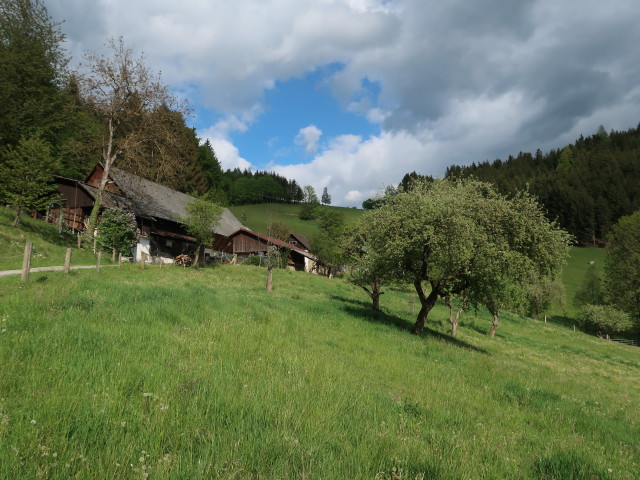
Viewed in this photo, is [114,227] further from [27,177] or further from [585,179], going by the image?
[585,179]

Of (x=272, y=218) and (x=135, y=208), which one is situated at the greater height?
(x=272, y=218)

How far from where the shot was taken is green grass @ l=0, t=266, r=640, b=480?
3355mm

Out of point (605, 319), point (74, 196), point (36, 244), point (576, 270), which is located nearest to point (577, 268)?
point (576, 270)

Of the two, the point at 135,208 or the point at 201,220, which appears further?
the point at 135,208

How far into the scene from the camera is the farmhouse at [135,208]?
40.0 meters

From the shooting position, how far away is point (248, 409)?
4520mm

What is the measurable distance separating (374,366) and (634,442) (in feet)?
17.7

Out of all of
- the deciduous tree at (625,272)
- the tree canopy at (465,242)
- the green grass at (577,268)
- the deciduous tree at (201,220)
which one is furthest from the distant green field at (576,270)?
the deciduous tree at (201,220)

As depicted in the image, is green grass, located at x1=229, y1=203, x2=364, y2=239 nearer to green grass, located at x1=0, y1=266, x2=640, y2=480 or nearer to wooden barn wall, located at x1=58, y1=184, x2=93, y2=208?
wooden barn wall, located at x1=58, y1=184, x2=93, y2=208

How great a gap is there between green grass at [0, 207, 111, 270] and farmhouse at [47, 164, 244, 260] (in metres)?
7.98

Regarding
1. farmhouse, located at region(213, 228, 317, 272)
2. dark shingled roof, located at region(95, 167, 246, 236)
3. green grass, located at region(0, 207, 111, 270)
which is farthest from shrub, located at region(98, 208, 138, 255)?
farmhouse, located at region(213, 228, 317, 272)

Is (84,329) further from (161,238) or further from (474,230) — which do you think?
(161,238)

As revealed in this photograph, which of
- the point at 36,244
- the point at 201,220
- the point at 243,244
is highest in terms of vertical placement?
the point at 201,220

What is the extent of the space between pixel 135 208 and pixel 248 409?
42117 mm
